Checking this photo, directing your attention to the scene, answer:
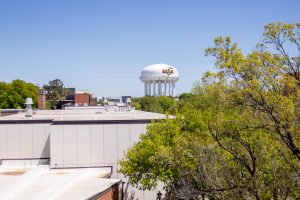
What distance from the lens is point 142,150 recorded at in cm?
1522

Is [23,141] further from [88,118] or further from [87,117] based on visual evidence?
[87,117]

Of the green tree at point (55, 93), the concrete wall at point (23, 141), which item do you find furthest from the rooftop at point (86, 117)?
the green tree at point (55, 93)

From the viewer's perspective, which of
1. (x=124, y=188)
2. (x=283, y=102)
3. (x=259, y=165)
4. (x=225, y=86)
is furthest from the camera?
(x=124, y=188)

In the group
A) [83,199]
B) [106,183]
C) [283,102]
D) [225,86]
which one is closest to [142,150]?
[106,183]

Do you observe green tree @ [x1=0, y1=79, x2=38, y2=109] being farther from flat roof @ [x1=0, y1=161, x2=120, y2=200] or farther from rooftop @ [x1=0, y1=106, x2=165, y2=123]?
flat roof @ [x1=0, y1=161, x2=120, y2=200]

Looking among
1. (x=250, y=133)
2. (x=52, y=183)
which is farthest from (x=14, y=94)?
(x=250, y=133)

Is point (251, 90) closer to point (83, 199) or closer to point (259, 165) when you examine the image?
point (259, 165)

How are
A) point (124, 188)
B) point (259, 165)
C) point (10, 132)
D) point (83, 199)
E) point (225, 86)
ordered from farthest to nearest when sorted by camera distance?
point (10, 132)
point (124, 188)
point (83, 199)
point (259, 165)
point (225, 86)

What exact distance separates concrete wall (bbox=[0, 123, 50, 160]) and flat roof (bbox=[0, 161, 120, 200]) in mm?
892

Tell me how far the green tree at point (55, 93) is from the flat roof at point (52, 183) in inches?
3154

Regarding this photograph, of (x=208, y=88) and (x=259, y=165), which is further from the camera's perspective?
(x=259, y=165)

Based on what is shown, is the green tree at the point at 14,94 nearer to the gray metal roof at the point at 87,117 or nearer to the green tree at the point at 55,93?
the green tree at the point at 55,93

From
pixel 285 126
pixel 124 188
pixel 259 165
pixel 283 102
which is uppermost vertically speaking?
pixel 283 102

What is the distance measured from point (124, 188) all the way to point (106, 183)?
11.5 feet
